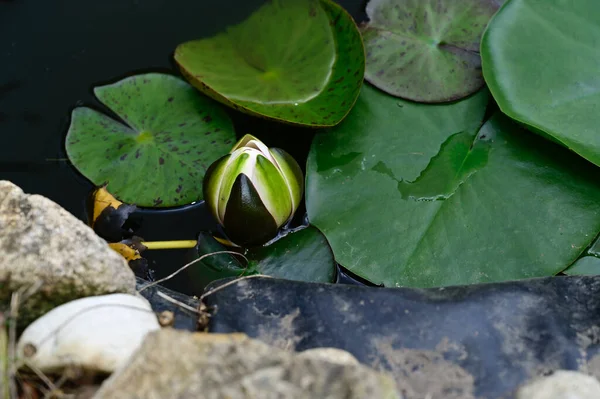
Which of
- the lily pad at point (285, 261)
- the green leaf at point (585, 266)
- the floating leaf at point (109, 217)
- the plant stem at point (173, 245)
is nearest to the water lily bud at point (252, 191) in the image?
the lily pad at point (285, 261)

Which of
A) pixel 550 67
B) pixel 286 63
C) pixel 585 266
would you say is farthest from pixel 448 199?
pixel 286 63

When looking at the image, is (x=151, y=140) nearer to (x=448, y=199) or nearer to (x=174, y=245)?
(x=174, y=245)

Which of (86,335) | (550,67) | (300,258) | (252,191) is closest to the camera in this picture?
(86,335)

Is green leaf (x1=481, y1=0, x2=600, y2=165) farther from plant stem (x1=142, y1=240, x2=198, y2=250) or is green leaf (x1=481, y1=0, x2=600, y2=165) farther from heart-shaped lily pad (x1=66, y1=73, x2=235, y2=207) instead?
plant stem (x1=142, y1=240, x2=198, y2=250)

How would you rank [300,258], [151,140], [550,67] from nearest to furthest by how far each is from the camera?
[300,258], [550,67], [151,140]

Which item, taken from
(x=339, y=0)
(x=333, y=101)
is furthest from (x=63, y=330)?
(x=339, y=0)

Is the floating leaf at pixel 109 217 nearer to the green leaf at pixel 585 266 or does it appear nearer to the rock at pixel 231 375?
the rock at pixel 231 375

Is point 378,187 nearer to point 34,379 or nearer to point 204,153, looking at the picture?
point 204,153
